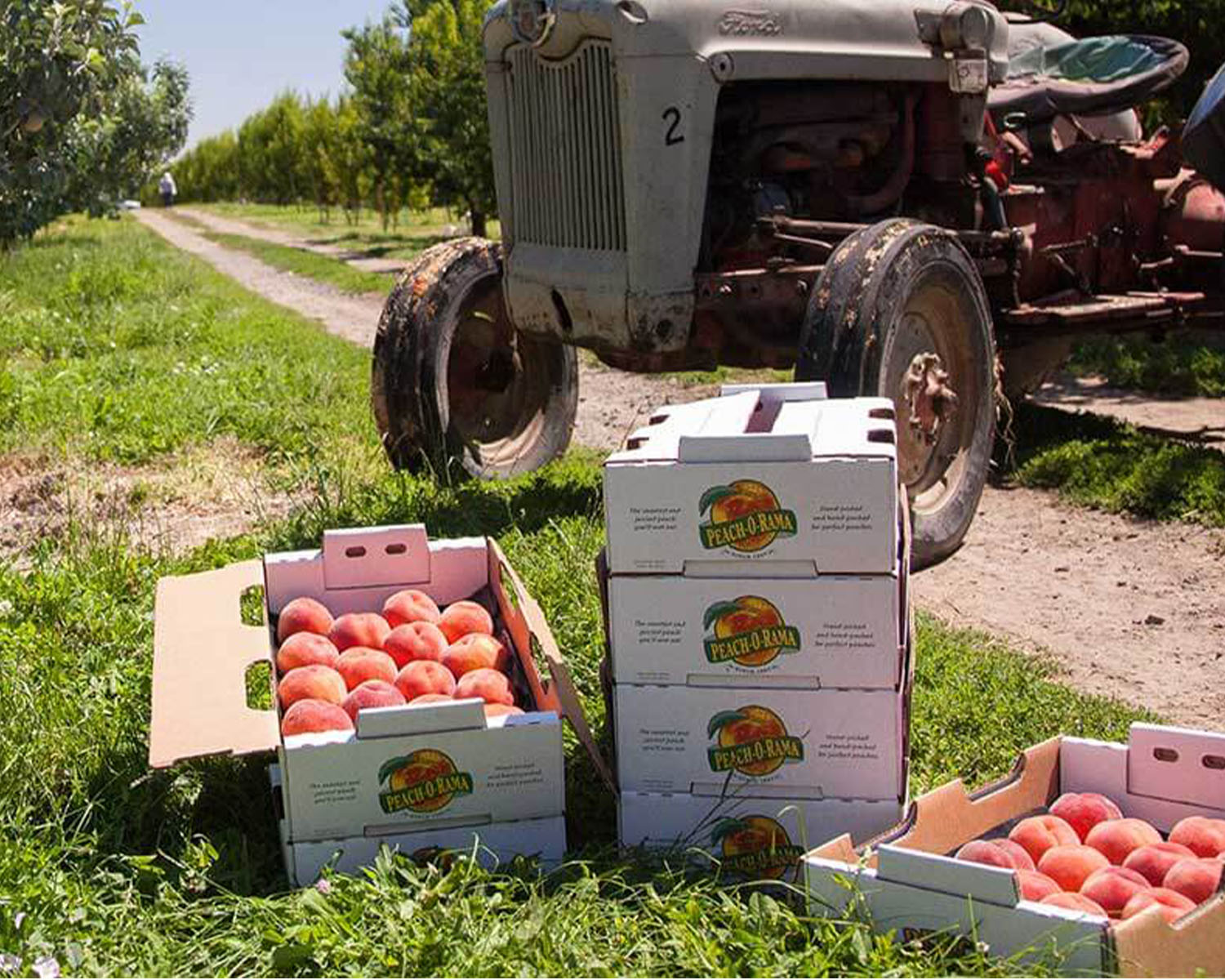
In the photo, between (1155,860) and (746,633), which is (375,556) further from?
(1155,860)

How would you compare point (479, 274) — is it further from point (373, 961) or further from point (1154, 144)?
point (373, 961)

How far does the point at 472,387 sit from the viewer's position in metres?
7.32

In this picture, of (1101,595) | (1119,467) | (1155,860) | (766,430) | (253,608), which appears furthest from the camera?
(1119,467)

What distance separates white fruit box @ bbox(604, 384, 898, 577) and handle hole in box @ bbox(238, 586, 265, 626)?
2.12 meters

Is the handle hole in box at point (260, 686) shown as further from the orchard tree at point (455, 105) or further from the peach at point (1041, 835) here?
the orchard tree at point (455, 105)

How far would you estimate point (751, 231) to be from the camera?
623 cm

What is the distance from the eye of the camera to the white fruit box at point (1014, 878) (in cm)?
265

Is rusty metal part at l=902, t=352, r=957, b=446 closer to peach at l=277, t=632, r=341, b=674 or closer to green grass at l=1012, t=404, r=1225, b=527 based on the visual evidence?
green grass at l=1012, t=404, r=1225, b=527

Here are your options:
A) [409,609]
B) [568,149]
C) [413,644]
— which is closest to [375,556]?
[409,609]

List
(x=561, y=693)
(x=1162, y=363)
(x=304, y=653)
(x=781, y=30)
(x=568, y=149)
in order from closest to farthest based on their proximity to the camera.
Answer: (x=561, y=693) < (x=304, y=653) < (x=781, y=30) < (x=568, y=149) < (x=1162, y=363)

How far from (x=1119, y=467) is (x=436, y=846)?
15.6 feet

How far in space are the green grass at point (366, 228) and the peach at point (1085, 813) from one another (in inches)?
795

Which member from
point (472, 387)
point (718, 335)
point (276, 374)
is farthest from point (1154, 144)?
point (276, 374)

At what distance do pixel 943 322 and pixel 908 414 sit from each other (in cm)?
49
